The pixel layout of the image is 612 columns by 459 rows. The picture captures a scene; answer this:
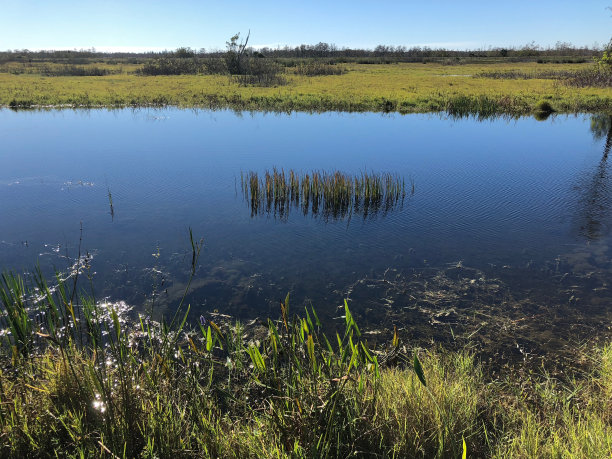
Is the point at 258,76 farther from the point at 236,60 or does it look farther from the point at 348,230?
the point at 348,230

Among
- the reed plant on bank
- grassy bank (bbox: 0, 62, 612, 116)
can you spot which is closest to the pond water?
the reed plant on bank

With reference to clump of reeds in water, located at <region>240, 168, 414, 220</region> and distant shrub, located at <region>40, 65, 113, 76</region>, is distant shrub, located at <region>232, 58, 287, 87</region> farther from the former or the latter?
clump of reeds in water, located at <region>240, 168, 414, 220</region>

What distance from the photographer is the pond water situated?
22.0ft

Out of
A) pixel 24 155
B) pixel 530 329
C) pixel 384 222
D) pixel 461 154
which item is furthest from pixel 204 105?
pixel 530 329

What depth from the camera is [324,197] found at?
11.6 metres

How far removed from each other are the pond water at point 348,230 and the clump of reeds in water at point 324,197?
381 millimetres

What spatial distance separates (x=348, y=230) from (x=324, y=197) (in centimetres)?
201

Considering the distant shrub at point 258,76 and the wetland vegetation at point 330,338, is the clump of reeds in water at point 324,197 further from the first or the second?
the distant shrub at point 258,76

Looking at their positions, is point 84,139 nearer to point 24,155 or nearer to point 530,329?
point 24,155

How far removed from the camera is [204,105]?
31.1 m

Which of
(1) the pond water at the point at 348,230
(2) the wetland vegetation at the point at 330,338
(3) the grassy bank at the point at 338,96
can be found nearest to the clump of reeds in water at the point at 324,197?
(2) the wetland vegetation at the point at 330,338

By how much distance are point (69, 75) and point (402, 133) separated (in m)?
54.3

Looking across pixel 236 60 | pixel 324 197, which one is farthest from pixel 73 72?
pixel 324 197

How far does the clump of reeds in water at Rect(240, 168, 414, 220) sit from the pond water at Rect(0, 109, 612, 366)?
38 cm
